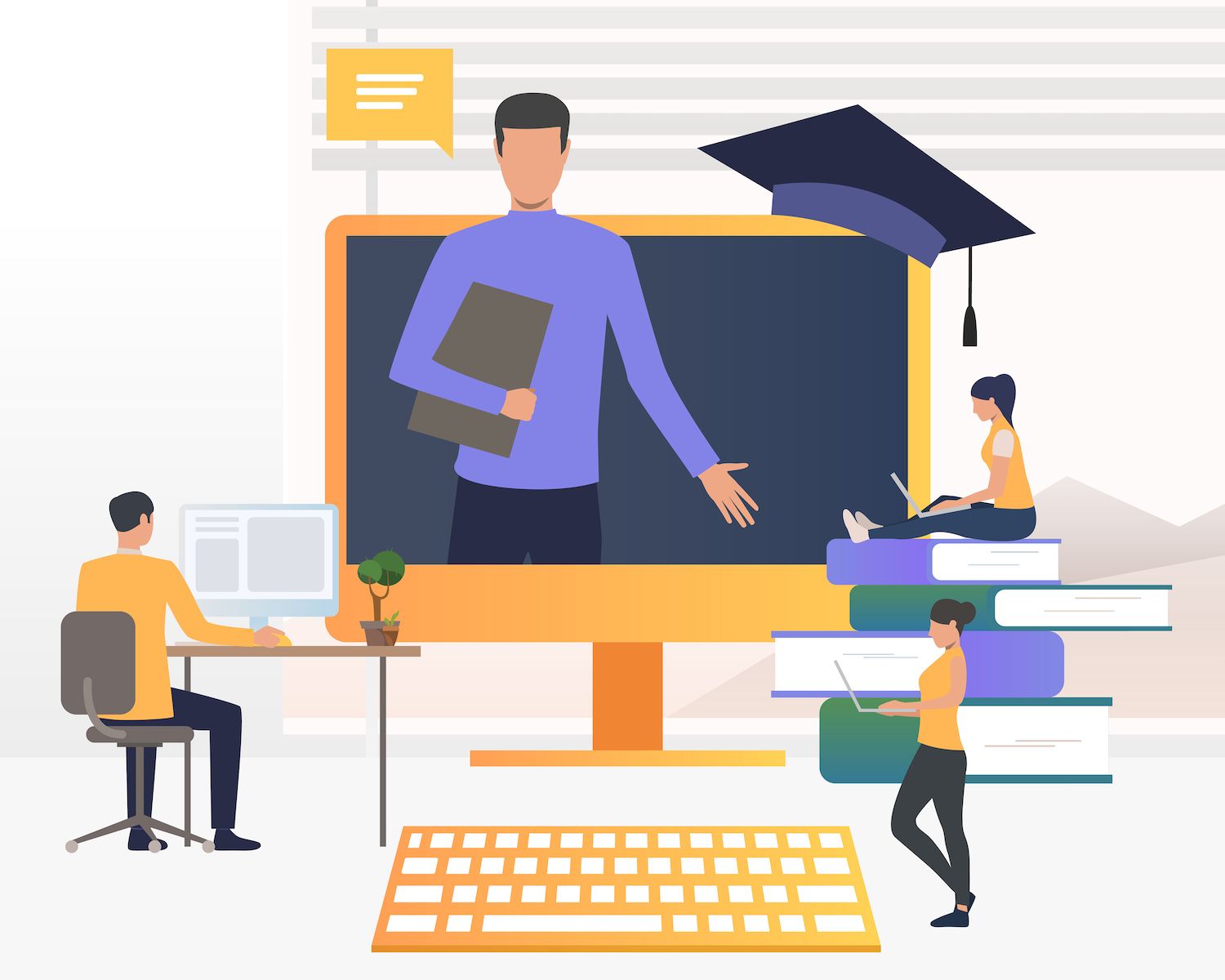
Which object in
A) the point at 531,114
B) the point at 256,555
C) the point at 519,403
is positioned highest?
the point at 531,114

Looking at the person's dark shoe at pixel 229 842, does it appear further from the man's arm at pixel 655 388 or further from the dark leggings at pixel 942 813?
the dark leggings at pixel 942 813

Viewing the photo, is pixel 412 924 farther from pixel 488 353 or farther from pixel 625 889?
pixel 488 353

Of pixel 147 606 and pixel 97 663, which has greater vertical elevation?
pixel 147 606

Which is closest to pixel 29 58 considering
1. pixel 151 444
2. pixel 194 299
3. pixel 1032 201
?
pixel 194 299

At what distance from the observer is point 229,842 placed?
5707 millimetres

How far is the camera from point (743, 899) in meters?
4.91

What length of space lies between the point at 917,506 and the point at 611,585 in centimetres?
117

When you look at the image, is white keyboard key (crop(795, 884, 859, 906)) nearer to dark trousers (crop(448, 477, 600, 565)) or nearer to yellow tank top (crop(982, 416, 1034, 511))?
Answer: dark trousers (crop(448, 477, 600, 565))

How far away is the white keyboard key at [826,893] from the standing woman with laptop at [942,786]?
0.78 feet

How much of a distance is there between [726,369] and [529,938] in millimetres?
2251

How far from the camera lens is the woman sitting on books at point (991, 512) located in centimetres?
582

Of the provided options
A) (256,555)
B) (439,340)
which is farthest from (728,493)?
(256,555)

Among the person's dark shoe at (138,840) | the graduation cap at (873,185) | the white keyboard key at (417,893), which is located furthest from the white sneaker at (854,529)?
the person's dark shoe at (138,840)

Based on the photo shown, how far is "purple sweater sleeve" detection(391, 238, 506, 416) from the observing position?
5.80 meters
